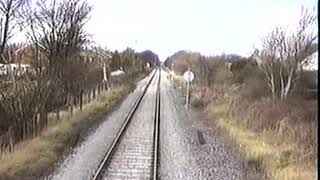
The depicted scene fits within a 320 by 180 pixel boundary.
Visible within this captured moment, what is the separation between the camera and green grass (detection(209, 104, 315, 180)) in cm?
1252

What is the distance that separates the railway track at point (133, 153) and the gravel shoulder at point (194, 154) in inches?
11.8

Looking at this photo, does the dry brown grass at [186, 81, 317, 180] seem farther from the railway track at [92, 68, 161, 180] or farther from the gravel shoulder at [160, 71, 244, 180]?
the railway track at [92, 68, 161, 180]

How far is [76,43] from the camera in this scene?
3045cm

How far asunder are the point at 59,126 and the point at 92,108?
8.07 meters

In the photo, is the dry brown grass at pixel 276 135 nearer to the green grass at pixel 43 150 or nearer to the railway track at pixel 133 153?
the railway track at pixel 133 153

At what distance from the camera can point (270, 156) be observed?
48.7 feet

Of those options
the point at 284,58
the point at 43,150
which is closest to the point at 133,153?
the point at 43,150

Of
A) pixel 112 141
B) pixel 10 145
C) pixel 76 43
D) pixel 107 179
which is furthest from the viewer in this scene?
pixel 76 43

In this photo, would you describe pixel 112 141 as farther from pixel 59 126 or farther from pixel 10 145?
pixel 10 145

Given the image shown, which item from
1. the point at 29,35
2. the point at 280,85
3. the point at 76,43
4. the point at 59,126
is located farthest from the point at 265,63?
the point at 59,126

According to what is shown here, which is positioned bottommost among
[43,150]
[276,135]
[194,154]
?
[194,154]

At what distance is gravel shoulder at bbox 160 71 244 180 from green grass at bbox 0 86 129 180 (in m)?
2.89

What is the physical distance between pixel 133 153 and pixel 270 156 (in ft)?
13.1

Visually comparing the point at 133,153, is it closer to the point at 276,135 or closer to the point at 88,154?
the point at 88,154
